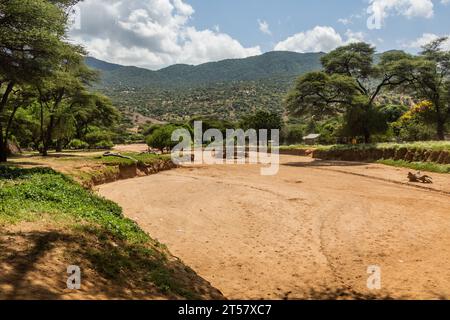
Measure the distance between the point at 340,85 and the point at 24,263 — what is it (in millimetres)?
41709

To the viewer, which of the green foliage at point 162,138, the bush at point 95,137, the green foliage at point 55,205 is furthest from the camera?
the bush at point 95,137

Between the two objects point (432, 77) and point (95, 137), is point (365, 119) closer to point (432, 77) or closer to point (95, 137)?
point (432, 77)

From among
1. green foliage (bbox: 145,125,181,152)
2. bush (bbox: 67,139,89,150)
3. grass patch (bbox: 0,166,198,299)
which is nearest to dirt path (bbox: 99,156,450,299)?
grass patch (bbox: 0,166,198,299)

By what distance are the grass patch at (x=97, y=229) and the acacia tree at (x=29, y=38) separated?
19.7ft

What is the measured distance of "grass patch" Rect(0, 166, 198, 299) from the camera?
7633 mm

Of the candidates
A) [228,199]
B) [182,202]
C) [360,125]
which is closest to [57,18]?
[182,202]

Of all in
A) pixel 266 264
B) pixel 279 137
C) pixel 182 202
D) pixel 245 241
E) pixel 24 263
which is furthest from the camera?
pixel 279 137

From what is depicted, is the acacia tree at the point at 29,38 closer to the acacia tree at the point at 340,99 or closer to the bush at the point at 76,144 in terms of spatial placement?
the acacia tree at the point at 340,99

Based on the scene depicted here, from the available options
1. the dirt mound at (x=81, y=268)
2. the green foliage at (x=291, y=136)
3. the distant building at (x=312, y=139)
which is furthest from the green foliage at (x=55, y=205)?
the green foliage at (x=291, y=136)

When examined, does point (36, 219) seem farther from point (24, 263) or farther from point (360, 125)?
point (360, 125)

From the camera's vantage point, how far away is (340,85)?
143 feet

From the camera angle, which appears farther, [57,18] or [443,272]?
[57,18]

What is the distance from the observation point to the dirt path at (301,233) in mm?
9203

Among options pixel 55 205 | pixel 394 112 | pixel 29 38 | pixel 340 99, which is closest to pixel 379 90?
pixel 340 99
